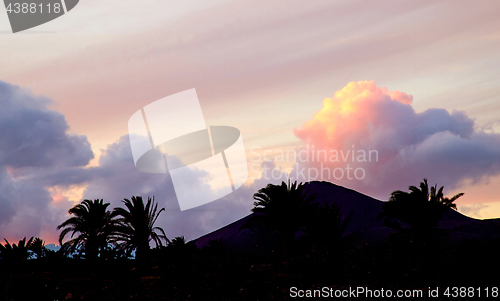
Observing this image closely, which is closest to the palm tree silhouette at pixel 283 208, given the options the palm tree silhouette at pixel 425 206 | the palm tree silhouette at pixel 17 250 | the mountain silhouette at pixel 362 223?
the palm tree silhouette at pixel 425 206

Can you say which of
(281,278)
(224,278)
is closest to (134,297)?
(224,278)

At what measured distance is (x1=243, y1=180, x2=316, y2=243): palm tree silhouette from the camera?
1476 inches

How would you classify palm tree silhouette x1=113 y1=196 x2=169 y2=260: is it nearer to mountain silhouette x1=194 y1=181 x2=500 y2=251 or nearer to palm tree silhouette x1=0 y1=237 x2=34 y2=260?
palm tree silhouette x1=0 y1=237 x2=34 y2=260

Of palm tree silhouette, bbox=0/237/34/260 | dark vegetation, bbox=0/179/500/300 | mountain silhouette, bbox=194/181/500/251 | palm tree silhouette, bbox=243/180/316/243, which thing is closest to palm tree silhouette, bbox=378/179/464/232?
dark vegetation, bbox=0/179/500/300

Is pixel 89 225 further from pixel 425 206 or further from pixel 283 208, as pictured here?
pixel 425 206

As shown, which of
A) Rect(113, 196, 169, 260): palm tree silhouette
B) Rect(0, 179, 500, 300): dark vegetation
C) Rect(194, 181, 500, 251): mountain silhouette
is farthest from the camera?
Rect(194, 181, 500, 251): mountain silhouette

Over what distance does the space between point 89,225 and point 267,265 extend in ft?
61.4

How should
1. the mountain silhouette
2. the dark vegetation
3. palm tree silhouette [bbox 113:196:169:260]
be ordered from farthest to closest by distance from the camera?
1. the mountain silhouette
2. palm tree silhouette [bbox 113:196:169:260]
3. the dark vegetation

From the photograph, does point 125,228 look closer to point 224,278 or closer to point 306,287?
point 224,278

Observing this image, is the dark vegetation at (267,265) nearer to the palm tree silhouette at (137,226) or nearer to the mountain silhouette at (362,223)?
the palm tree silhouette at (137,226)

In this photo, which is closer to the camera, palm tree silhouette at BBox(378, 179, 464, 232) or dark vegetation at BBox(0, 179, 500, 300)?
dark vegetation at BBox(0, 179, 500, 300)

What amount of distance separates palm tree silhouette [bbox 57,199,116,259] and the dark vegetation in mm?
84

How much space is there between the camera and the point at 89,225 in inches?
1528

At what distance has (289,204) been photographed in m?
37.5
